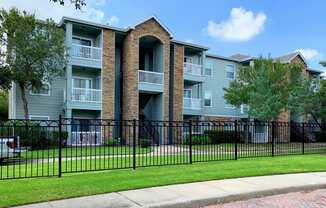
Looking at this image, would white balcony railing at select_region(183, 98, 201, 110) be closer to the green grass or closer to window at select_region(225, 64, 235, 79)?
window at select_region(225, 64, 235, 79)

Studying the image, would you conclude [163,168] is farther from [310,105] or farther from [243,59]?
[243,59]

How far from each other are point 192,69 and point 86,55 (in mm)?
10161

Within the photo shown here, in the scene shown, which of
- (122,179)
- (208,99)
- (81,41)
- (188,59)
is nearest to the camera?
(122,179)

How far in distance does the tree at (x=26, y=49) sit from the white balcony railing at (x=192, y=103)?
12342mm

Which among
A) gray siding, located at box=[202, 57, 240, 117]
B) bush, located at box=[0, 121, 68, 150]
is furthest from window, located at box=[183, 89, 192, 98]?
bush, located at box=[0, 121, 68, 150]

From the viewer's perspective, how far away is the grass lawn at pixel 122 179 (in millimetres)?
8398

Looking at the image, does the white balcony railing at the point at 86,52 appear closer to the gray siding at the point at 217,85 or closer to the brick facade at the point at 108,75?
the brick facade at the point at 108,75

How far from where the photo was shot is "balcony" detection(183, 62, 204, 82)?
110 ft

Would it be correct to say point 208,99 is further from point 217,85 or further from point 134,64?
point 134,64

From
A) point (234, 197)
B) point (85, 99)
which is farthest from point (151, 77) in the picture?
point (234, 197)

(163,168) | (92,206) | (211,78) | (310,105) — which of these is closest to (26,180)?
(92,206)

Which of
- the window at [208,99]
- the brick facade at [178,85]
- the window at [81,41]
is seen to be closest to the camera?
the window at [81,41]

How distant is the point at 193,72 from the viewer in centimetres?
3394

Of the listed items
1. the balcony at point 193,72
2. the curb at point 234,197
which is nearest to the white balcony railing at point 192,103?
the balcony at point 193,72
